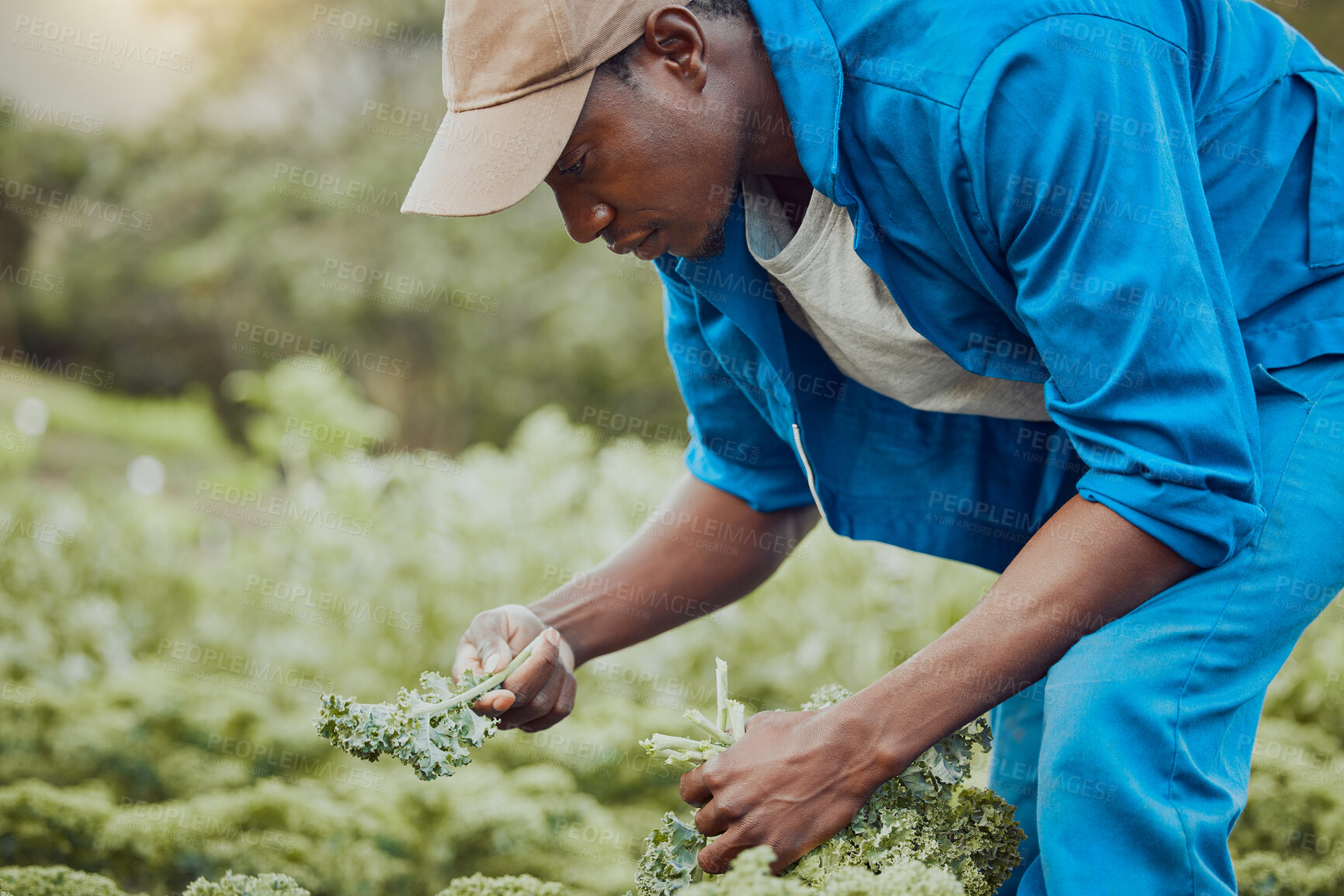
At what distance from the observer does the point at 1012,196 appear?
62.2 inches

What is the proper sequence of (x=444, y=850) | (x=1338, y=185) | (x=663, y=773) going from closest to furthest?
(x=1338, y=185) < (x=444, y=850) < (x=663, y=773)

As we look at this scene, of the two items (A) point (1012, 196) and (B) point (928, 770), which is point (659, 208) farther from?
(B) point (928, 770)

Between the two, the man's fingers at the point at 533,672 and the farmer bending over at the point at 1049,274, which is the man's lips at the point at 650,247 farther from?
the man's fingers at the point at 533,672

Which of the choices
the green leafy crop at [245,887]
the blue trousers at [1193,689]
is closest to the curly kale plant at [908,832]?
the blue trousers at [1193,689]

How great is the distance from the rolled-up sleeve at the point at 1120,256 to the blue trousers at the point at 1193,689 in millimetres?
159

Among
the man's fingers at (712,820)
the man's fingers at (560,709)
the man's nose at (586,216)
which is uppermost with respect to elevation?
the man's nose at (586,216)

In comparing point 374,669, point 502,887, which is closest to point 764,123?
Answer: point 502,887

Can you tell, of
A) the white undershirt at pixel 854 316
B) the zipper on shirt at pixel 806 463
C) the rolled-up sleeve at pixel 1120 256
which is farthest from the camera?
the zipper on shirt at pixel 806 463

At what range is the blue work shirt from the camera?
1550 mm

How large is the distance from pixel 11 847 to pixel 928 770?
2.33 m

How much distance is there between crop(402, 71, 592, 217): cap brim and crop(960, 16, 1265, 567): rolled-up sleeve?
605 millimetres

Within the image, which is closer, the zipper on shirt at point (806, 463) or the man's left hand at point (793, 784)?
the man's left hand at point (793, 784)

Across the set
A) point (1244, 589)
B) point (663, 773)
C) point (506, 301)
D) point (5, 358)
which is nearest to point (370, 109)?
point (506, 301)

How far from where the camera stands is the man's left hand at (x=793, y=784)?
1.69 metres
